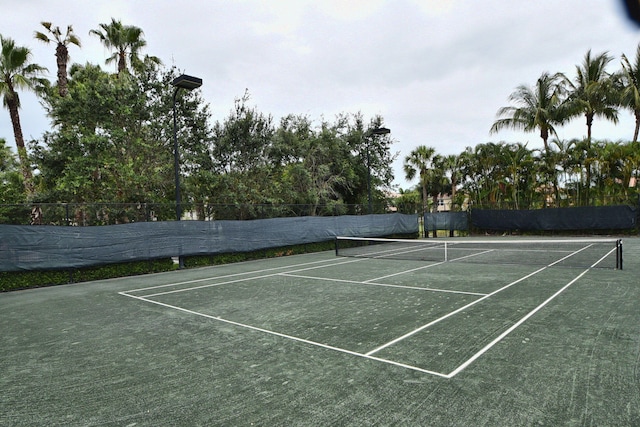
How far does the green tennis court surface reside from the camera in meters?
2.89

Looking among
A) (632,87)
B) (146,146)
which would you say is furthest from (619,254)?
(632,87)

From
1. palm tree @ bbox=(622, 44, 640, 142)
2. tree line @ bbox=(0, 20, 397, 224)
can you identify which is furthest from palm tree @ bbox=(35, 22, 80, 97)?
palm tree @ bbox=(622, 44, 640, 142)

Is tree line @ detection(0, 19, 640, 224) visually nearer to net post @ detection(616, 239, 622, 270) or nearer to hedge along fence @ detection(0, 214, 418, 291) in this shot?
hedge along fence @ detection(0, 214, 418, 291)

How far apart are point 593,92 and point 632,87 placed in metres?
2.23

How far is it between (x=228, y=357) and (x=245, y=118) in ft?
47.0

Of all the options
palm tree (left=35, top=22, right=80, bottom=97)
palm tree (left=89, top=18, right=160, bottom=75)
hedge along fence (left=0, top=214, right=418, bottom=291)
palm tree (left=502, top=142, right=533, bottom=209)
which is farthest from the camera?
palm tree (left=502, top=142, right=533, bottom=209)

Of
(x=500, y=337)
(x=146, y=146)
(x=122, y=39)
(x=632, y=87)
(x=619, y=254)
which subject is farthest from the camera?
(x=632, y=87)

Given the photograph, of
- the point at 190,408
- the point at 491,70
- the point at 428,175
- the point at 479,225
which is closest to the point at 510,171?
the point at 479,225

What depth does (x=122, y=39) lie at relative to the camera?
19906 mm

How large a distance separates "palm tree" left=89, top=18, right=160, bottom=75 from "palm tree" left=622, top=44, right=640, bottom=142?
28.3 m

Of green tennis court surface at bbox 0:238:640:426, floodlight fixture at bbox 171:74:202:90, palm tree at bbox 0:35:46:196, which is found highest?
palm tree at bbox 0:35:46:196

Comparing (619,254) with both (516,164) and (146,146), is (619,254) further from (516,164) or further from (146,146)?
(516,164)

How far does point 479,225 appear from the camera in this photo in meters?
25.8

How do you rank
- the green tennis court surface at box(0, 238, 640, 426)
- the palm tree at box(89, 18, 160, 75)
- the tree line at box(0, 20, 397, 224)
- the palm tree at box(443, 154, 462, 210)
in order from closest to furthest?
the green tennis court surface at box(0, 238, 640, 426) < the tree line at box(0, 20, 397, 224) < the palm tree at box(89, 18, 160, 75) < the palm tree at box(443, 154, 462, 210)
